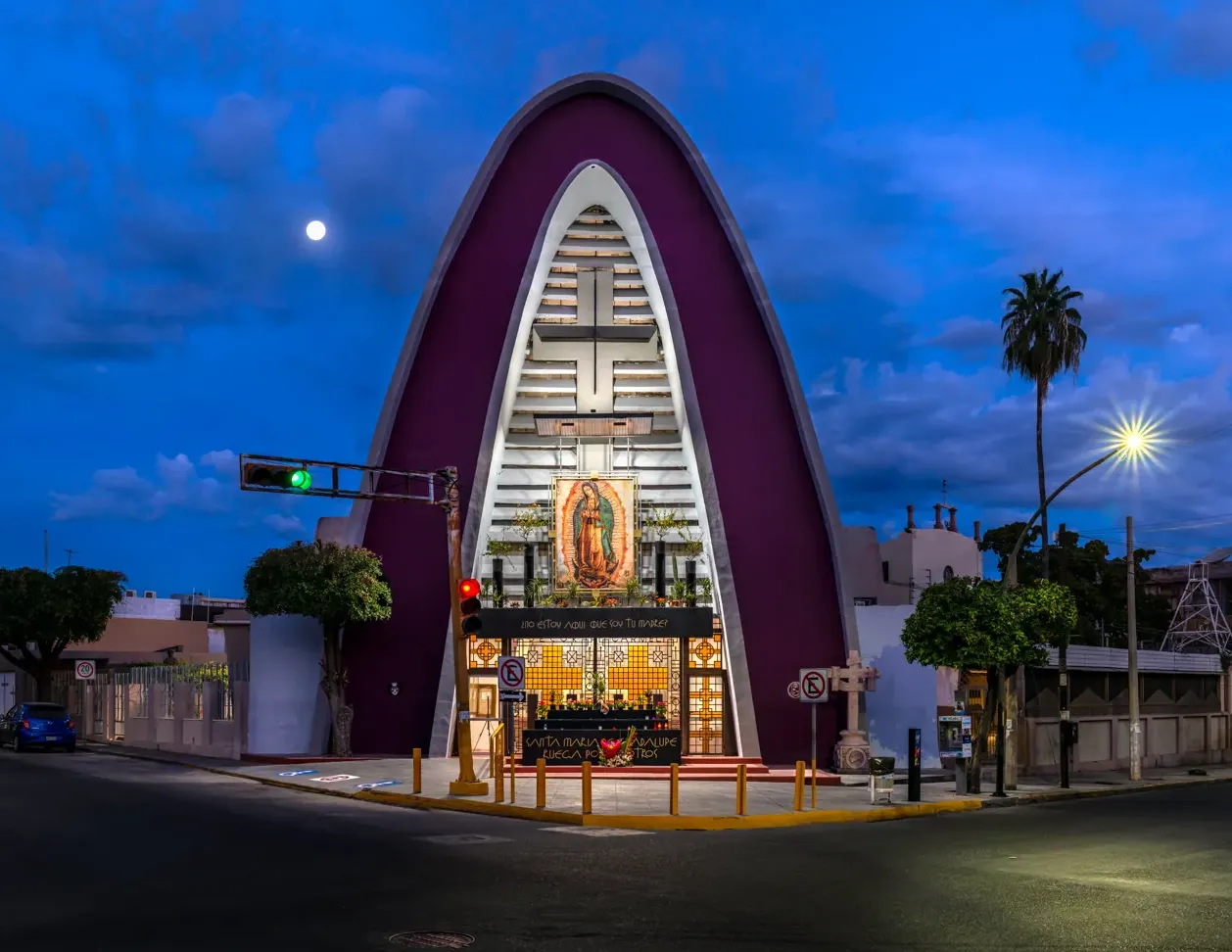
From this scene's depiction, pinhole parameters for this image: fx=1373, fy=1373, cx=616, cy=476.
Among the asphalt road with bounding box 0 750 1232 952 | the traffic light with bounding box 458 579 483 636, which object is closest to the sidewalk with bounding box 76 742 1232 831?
the asphalt road with bounding box 0 750 1232 952

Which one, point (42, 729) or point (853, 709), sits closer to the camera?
point (853, 709)

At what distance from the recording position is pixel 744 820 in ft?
72.6

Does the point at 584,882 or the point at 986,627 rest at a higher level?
the point at 986,627

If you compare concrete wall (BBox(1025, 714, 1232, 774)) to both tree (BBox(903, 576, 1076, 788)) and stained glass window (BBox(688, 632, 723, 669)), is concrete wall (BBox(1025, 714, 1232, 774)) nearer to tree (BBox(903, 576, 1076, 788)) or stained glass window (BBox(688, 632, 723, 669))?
tree (BBox(903, 576, 1076, 788))

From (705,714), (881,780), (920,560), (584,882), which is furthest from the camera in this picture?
(920,560)

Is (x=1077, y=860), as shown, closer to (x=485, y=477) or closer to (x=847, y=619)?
(x=847, y=619)

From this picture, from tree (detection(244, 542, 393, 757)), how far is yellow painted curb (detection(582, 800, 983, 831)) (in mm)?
14373

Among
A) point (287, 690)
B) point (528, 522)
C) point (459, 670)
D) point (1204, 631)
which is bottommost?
point (287, 690)

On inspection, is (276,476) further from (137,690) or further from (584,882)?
(137,690)

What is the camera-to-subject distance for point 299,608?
3409 centimetres

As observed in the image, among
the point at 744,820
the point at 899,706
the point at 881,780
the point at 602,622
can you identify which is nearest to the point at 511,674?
the point at 744,820

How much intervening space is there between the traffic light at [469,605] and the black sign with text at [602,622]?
351 inches

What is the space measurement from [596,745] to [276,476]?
11383 millimetres

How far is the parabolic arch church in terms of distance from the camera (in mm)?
36469
